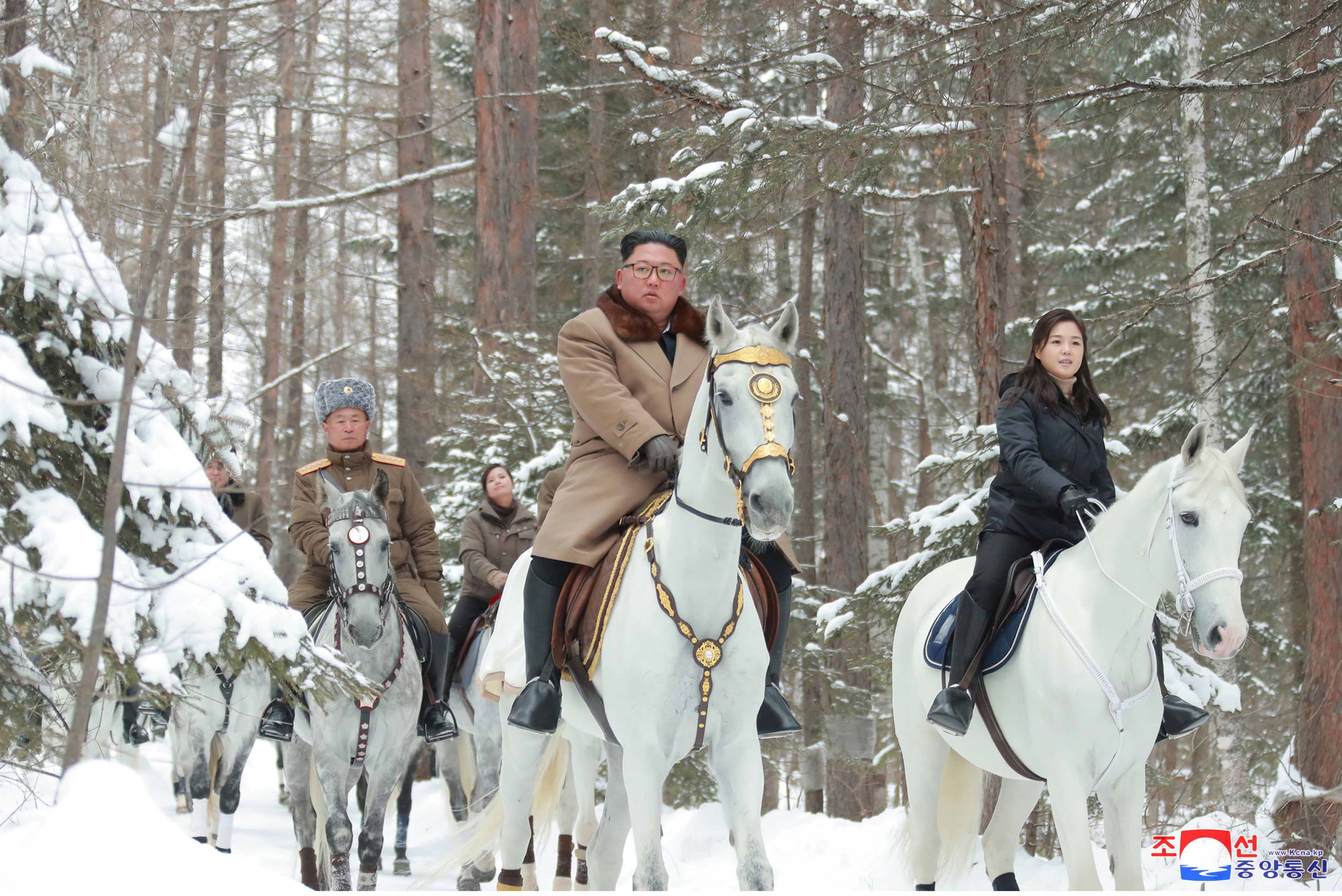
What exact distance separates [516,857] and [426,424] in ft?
43.6

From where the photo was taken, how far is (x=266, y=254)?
23.5 meters

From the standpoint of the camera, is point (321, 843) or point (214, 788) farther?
point (214, 788)

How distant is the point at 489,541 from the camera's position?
10.2 meters

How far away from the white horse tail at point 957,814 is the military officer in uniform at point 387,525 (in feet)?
11.6

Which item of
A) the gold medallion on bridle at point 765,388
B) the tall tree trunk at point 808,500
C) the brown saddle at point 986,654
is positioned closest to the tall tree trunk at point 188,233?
the gold medallion on bridle at point 765,388

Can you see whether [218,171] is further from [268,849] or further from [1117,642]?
[1117,642]

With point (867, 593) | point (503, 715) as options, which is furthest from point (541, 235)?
point (503, 715)

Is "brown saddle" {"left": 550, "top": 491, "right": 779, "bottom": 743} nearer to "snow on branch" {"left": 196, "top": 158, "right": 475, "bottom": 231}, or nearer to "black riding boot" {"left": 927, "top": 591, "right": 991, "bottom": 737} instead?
"black riding boot" {"left": 927, "top": 591, "right": 991, "bottom": 737}

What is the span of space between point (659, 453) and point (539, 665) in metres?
1.11

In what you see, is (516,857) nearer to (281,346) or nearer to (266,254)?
(281,346)

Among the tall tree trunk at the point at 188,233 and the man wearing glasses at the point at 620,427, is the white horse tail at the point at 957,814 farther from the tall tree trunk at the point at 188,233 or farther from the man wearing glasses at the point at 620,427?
the tall tree trunk at the point at 188,233

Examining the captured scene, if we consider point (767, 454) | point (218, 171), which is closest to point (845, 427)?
point (767, 454)

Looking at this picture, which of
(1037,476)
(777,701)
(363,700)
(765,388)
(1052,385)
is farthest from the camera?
(363,700)

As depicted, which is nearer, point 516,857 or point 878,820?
point 516,857
